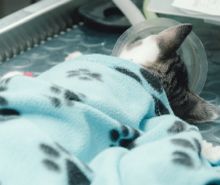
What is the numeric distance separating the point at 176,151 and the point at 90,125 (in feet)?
0.33

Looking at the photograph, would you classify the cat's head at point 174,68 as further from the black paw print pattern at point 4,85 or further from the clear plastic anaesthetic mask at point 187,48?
the black paw print pattern at point 4,85

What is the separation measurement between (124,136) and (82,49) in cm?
44

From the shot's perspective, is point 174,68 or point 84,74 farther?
point 174,68

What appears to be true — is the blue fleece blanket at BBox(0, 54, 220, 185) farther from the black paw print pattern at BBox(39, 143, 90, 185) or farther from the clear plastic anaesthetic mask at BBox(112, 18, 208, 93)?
the clear plastic anaesthetic mask at BBox(112, 18, 208, 93)

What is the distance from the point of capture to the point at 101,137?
60 centimetres

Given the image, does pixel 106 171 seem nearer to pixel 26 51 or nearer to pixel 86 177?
pixel 86 177

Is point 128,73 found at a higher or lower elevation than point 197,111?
higher

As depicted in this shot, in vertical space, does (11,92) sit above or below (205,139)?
above

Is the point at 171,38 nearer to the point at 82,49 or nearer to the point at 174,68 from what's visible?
the point at 174,68

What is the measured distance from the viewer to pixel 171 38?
0.80m

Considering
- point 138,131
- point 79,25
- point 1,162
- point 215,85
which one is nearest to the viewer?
point 1,162

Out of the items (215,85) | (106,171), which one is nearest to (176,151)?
(106,171)

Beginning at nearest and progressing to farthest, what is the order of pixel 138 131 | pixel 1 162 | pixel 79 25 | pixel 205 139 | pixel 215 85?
pixel 1 162 < pixel 138 131 < pixel 205 139 < pixel 215 85 < pixel 79 25

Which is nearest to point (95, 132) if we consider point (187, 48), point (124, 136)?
point (124, 136)
